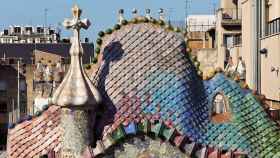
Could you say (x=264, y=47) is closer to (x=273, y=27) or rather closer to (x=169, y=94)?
(x=273, y=27)

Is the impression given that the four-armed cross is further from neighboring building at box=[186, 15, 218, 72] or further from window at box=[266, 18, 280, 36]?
neighboring building at box=[186, 15, 218, 72]

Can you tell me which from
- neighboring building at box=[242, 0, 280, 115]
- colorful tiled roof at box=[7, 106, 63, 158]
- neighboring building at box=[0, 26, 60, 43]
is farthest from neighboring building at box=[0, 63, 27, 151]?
colorful tiled roof at box=[7, 106, 63, 158]

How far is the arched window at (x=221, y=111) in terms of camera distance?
35.3 ft

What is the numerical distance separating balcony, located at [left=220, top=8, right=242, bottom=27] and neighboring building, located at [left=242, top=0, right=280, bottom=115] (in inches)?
360

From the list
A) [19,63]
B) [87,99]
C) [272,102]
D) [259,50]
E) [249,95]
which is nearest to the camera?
[87,99]

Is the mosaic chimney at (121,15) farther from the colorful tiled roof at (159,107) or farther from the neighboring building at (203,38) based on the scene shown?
the neighboring building at (203,38)

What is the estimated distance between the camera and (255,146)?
10.6 m

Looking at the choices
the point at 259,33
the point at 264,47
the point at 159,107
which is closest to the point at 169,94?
the point at 159,107

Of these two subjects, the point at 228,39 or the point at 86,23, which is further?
the point at 228,39

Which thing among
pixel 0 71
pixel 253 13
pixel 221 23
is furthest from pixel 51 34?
pixel 253 13

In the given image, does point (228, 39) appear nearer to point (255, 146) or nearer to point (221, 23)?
point (221, 23)

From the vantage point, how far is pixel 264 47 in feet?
77.7

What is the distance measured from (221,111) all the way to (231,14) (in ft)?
82.5

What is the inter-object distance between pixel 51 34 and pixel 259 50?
4569 centimetres
